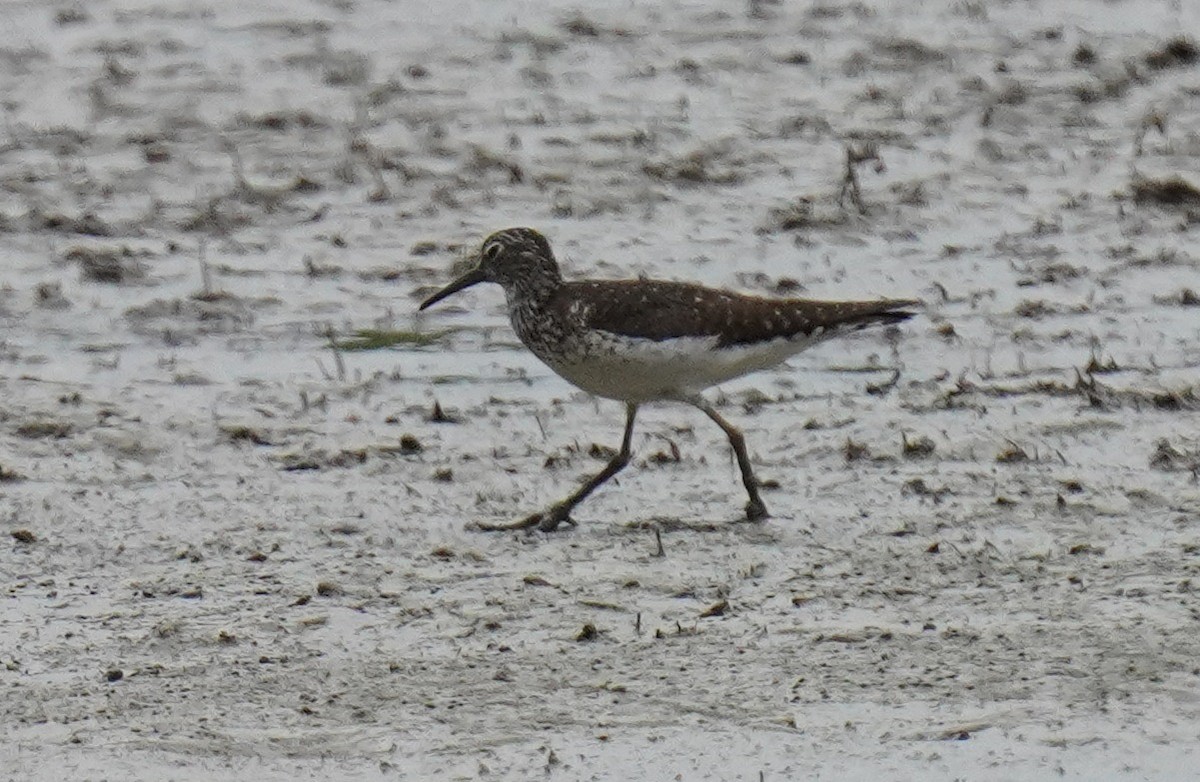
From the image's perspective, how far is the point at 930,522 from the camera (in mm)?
8586

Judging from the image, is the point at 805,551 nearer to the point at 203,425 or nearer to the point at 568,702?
the point at 568,702

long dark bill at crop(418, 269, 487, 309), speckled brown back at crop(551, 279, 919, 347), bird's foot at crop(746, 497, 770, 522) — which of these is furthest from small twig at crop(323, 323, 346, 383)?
bird's foot at crop(746, 497, 770, 522)

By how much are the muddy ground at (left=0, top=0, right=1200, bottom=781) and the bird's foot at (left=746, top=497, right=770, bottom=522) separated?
0.26 ft

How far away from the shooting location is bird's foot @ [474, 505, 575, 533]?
28.3ft

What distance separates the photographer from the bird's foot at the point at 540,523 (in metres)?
8.62

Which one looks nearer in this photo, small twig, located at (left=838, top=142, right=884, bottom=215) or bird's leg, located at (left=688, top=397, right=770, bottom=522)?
bird's leg, located at (left=688, top=397, right=770, bottom=522)

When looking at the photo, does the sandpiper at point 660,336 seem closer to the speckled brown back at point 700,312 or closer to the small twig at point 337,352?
the speckled brown back at point 700,312

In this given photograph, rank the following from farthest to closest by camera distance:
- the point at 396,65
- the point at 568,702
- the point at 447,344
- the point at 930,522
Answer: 1. the point at 396,65
2. the point at 447,344
3. the point at 930,522
4. the point at 568,702

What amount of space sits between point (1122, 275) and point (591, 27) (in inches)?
200

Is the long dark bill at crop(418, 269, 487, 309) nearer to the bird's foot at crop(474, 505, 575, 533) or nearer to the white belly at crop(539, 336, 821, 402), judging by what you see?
the white belly at crop(539, 336, 821, 402)

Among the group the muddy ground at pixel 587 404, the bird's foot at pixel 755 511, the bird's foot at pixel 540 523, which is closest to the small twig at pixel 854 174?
the muddy ground at pixel 587 404

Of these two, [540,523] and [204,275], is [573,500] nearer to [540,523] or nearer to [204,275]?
[540,523]

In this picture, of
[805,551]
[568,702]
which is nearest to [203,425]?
[805,551]

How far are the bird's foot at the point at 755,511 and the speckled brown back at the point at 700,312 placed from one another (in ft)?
2.10
